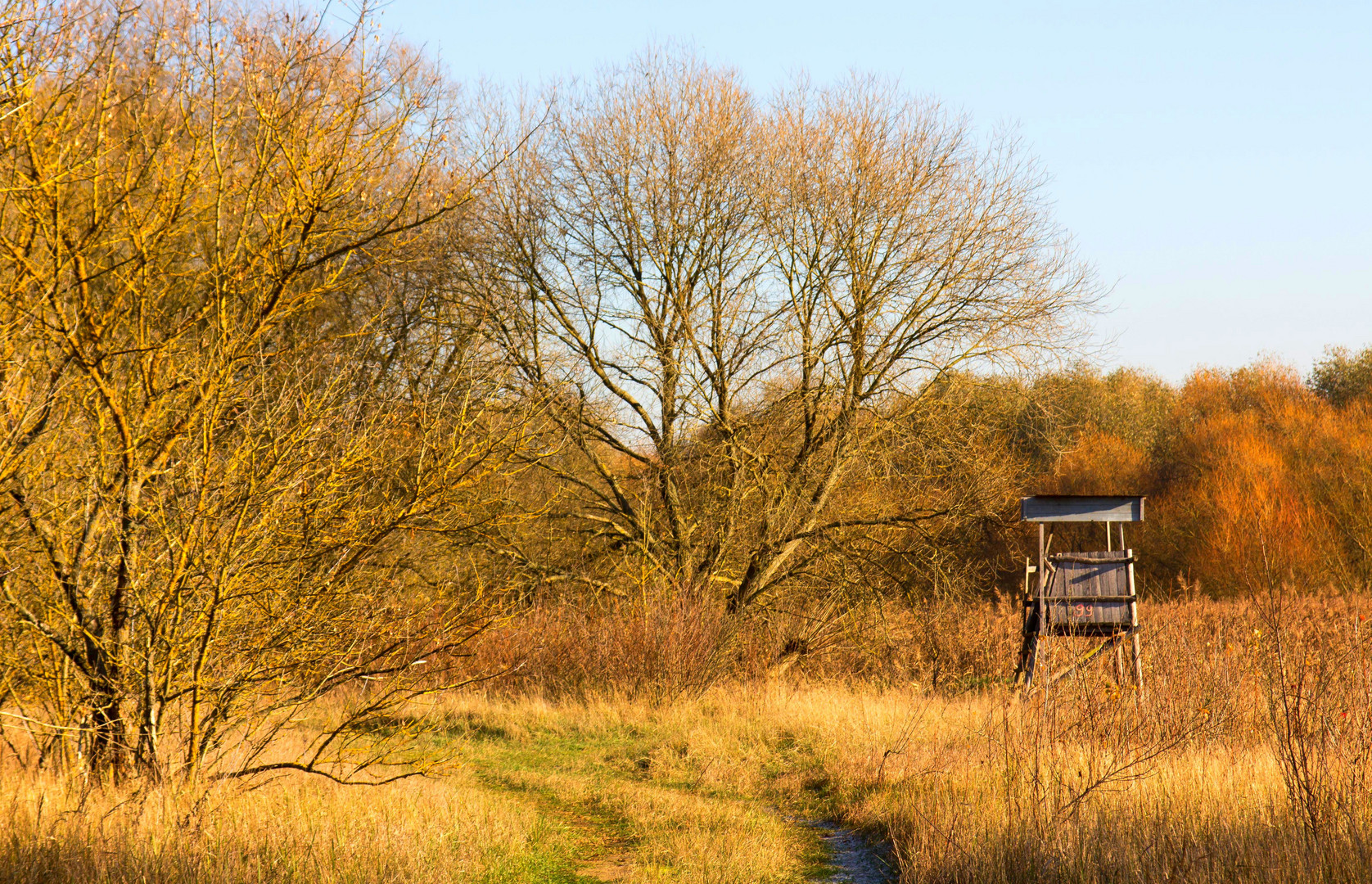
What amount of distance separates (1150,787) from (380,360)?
34.0 feet

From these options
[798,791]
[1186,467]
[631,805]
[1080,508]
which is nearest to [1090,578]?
[1080,508]

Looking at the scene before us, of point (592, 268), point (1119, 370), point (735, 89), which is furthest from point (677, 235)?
point (1119, 370)

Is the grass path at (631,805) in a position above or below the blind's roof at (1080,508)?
below

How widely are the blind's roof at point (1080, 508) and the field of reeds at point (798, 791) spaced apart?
1.28 meters

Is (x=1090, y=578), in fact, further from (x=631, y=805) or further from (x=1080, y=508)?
(x=631, y=805)

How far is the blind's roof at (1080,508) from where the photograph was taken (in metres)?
9.08

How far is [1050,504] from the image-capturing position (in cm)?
930

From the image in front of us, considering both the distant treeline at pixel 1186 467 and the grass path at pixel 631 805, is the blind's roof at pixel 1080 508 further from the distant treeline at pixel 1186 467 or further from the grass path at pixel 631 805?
the grass path at pixel 631 805

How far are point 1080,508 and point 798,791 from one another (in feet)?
13.8

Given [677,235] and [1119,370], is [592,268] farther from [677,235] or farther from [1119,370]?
[1119,370]

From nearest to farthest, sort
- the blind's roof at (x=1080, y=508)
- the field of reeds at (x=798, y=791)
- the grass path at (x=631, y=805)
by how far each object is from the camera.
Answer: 1. the field of reeds at (x=798, y=791)
2. the grass path at (x=631, y=805)
3. the blind's roof at (x=1080, y=508)

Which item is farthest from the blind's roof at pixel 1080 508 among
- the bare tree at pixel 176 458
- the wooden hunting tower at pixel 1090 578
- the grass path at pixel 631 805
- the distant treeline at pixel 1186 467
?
the bare tree at pixel 176 458

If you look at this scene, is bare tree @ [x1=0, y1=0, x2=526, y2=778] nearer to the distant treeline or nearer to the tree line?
the tree line

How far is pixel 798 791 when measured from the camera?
22.9 ft
